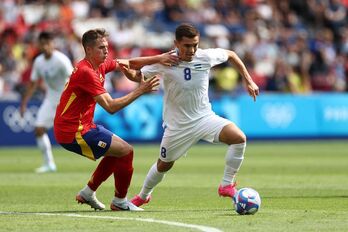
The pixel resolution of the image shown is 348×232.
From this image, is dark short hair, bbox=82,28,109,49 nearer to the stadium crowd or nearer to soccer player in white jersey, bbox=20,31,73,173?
soccer player in white jersey, bbox=20,31,73,173

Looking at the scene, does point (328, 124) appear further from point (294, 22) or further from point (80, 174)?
point (80, 174)

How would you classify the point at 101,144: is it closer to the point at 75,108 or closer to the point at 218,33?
the point at 75,108

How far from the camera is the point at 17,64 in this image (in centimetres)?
2695

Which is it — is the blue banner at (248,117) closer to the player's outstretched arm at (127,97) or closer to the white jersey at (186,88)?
the white jersey at (186,88)

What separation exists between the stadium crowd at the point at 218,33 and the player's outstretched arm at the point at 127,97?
15.1m

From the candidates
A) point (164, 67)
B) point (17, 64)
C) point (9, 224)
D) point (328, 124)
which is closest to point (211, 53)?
point (164, 67)

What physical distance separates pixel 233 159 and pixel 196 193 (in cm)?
243

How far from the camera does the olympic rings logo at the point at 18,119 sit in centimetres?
2530

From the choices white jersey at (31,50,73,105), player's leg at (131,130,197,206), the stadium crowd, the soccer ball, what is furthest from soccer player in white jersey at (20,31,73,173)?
the soccer ball

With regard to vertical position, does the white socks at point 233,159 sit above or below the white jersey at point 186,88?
below

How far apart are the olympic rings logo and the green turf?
118cm

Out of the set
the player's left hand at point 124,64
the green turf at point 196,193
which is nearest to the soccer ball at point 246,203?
the green turf at point 196,193

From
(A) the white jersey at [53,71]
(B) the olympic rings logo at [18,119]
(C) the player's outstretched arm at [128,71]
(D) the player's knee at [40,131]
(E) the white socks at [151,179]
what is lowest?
(B) the olympic rings logo at [18,119]

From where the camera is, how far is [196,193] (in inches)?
548
